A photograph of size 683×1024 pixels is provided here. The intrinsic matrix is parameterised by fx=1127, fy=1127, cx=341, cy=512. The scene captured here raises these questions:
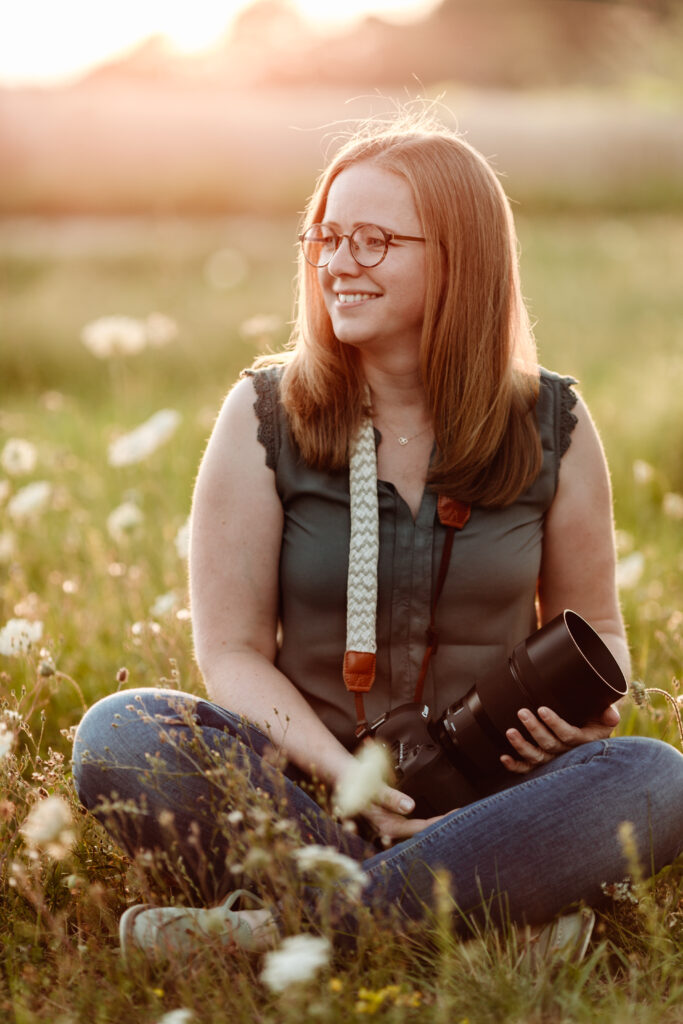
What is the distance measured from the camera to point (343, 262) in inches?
92.0

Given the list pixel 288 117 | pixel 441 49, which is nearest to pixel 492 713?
pixel 288 117

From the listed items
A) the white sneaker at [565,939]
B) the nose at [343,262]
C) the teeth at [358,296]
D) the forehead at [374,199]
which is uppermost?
the forehead at [374,199]

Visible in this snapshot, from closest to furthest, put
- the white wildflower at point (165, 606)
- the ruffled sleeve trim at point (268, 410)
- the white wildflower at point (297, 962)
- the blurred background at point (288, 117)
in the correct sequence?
the white wildflower at point (297, 962), the ruffled sleeve trim at point (268, 410), the white wildflower at point (165, 606), the blurred background at point (288, 117)

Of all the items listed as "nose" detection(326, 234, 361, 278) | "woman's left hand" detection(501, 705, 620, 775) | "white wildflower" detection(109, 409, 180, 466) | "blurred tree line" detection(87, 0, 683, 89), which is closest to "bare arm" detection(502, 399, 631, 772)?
"woman's left hand" detection(501, 705, 620, 775)

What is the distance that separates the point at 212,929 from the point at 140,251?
10353mm

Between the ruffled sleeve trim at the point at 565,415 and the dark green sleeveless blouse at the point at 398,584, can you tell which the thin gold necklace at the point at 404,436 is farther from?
the ruffled sleeve trim at the point at 565,415

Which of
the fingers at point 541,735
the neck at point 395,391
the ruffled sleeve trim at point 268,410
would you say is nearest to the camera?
the fingers at point 541,735

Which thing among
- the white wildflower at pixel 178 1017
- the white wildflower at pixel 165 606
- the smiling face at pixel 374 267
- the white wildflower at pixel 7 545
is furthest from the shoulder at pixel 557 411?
the white wildflower at pixel 7 545

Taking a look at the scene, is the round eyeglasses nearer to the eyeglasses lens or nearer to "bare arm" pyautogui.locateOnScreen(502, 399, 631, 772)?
the eyeglasses lens

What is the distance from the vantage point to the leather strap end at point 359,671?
2305mm

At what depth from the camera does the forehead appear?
235 cm

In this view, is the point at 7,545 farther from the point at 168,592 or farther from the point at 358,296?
the point at 358,296

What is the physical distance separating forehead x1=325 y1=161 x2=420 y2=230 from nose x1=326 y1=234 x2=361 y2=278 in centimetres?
6

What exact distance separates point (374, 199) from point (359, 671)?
98 cm
